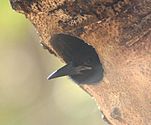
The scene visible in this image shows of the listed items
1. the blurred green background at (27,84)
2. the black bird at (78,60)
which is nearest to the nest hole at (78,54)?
the black bird at (78,60)

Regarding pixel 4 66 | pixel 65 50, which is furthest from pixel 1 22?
pixel 65 50

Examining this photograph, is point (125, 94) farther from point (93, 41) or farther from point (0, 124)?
point (0, 124)

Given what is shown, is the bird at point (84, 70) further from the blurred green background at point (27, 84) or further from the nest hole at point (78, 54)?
the blurred green background at point (27, 84)

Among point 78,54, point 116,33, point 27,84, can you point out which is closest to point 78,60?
point 78,54

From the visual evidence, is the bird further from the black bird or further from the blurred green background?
the blurred green background

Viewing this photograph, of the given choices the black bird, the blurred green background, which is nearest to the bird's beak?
the black bird

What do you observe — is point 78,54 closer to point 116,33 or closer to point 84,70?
point 84,70
